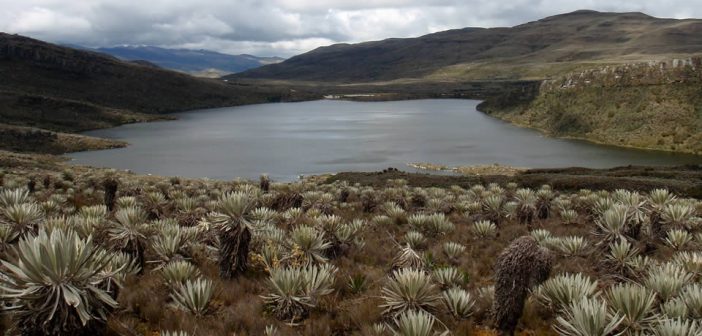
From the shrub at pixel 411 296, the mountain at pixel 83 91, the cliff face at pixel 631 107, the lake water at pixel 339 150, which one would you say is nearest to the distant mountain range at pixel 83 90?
the mountain at pixel 83 91

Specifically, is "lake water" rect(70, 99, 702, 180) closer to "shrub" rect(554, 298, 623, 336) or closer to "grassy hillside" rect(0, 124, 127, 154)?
"grassy hillside" rect(0, 124, 127, 154)

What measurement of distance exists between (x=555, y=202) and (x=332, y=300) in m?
12.8

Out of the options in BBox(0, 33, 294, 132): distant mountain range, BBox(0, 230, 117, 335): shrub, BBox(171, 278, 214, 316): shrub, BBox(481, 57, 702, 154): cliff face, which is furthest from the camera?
BBox(0, 33, 294, 132): distant mountain range

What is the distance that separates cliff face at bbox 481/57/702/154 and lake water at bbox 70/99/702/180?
4.04 meters

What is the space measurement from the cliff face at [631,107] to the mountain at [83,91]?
277 feet

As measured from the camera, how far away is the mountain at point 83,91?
95812mm

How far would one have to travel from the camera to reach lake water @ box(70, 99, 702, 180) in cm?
5003

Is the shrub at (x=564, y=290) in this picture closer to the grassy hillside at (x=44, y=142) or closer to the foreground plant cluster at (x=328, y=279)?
the foreground plant cluster at (x=328, y=279)

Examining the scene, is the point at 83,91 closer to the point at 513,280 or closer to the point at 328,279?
the point at 328,279

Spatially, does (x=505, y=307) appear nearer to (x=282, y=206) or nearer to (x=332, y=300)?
(x=332, y=300)

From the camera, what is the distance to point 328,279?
19.6 feet

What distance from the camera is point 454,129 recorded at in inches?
3115

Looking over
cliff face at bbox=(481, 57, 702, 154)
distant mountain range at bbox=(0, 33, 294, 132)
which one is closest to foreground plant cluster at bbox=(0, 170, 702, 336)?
cliff face at bbox=(481, 57, 702, 154)

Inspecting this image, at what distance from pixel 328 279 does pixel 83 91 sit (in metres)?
143
